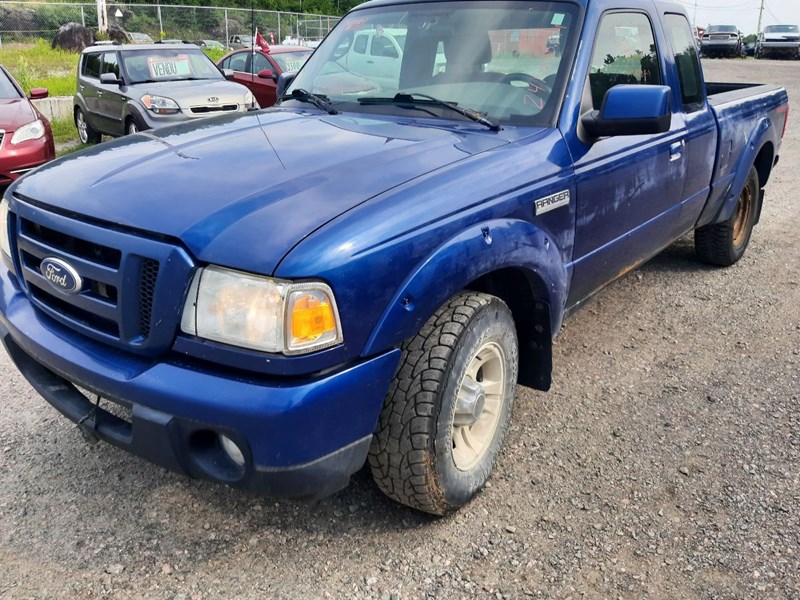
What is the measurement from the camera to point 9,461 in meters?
2.95

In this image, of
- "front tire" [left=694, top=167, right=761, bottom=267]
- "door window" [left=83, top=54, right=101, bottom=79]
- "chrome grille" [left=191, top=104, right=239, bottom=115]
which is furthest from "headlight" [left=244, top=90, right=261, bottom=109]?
"front tire" [left=694, top=167, right=761, bottom=267]

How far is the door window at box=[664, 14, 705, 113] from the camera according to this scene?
4.00m

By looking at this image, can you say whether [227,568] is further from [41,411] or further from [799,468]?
[799,468]

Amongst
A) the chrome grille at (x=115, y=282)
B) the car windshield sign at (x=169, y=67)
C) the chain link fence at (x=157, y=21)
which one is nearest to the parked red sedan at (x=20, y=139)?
the car windshield sign at (x=169, y=67)

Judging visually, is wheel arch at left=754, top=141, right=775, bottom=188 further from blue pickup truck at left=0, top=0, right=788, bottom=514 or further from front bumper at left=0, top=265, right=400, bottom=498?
front bumper at left=0, top=265, right=400, bottom=498

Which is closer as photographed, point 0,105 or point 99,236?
point 99,236

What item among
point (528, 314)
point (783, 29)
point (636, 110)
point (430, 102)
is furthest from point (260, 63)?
point (783, 29)

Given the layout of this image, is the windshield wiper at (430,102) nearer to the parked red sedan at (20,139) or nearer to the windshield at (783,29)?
the parked red sedan at (20,139)

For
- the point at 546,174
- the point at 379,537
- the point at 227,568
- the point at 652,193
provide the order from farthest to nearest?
the point at 652,193
the point at 546,174
the point at 379,537
the point at 227,568

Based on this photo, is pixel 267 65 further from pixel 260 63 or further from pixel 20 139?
pixel 20 139

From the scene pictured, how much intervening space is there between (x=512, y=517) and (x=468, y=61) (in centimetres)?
194

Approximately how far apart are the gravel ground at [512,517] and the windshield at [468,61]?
1432 millimetres

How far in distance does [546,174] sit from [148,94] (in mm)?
8074

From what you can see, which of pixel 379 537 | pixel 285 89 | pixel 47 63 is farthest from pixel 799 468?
pixel 47 63
